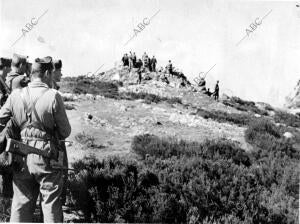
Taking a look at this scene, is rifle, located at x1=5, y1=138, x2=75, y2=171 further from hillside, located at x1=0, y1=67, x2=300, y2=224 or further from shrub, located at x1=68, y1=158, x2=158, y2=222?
shrub, located at x1=68, y1=158, x2=158, y2=222

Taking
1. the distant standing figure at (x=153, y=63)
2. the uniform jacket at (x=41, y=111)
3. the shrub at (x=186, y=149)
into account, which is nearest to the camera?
the uniform jacket at (x=41, y=111)

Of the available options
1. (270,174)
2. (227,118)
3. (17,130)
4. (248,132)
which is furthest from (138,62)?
(17,130)

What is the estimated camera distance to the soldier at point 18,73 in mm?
6117

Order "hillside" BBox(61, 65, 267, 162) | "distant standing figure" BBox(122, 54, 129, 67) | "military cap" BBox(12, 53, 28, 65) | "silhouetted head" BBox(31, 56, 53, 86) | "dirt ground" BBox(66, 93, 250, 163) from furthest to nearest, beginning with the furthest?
"distant standing figure" BBox(122, 54, 129, 67), "hillside" BBox(61, 65, 267, 162), "dirt ground" BBox(66, 93, 250, 163), "military cap" BBox(12, 53, 28, 65), "silhouetted head" BBox(31, 56, 53, 86)

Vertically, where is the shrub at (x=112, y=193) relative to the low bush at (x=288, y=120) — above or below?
below

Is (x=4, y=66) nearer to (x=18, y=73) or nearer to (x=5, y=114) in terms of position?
(x=18, y=73)

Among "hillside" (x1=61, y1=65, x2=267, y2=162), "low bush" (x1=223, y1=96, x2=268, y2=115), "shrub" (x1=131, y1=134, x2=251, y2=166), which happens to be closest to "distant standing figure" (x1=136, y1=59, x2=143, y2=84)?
"low bush" (x1=223, y1=96, x2=268, y2=115)

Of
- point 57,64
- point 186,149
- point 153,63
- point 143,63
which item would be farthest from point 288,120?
point 57,64

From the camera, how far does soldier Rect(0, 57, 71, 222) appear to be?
179 inches

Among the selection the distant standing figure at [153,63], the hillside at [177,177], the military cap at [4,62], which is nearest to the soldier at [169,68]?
the distant standing figure at [153,63]

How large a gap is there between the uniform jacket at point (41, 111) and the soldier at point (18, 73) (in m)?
1.47

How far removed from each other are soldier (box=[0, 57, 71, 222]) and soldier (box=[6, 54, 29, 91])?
1.45 metres

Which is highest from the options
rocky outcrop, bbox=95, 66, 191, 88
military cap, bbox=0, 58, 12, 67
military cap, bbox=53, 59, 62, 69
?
rocky outcrop, bbox=95, 66, 191, 88

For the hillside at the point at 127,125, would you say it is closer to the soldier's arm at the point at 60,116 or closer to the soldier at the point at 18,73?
the soldier at the point at 18,73
